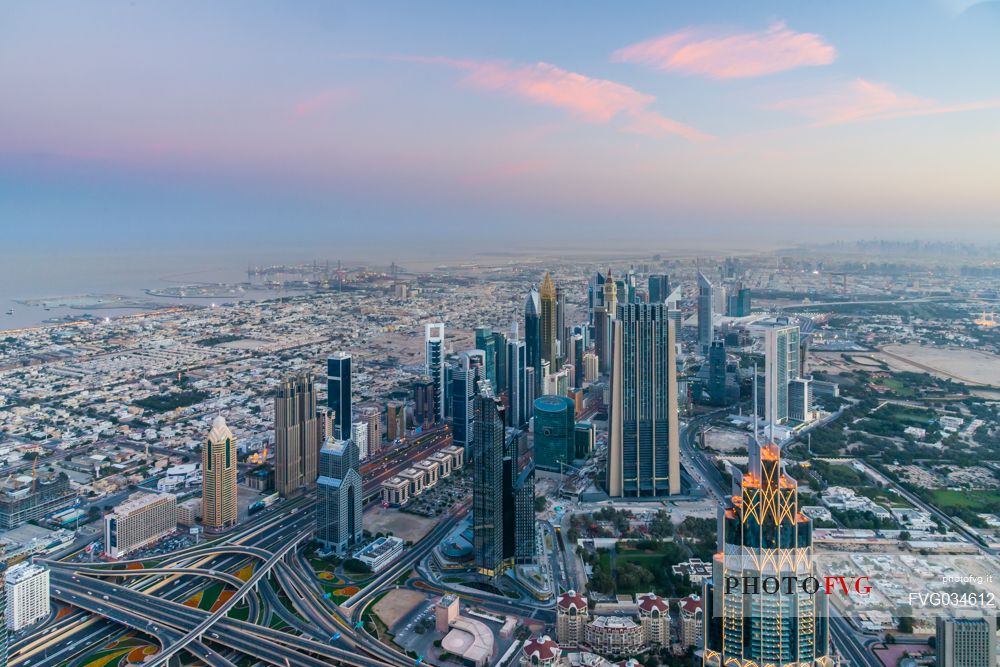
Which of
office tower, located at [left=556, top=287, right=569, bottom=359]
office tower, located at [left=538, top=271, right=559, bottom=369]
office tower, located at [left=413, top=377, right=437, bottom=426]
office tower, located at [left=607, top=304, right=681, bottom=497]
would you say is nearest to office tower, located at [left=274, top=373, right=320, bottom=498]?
office tower, located at [left=413, top=377, right=437, bottom=426]

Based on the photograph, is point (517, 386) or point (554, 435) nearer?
point (554, 435)

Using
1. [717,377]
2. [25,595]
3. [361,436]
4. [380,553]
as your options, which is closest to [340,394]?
[361,436]

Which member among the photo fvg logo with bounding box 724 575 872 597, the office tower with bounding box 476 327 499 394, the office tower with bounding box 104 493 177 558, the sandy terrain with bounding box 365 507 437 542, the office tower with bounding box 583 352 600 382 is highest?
the office tower with bounding box 476 327 499 394

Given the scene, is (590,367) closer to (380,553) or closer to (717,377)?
(717,377)

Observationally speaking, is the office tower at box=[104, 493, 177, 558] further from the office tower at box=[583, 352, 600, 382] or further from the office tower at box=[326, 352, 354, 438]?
the office tower at box=[583, 352, 600, 382]

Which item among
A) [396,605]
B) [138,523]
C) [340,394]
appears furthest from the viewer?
[340,394]

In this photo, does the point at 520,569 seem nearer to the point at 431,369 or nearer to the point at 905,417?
the point at 431,369
